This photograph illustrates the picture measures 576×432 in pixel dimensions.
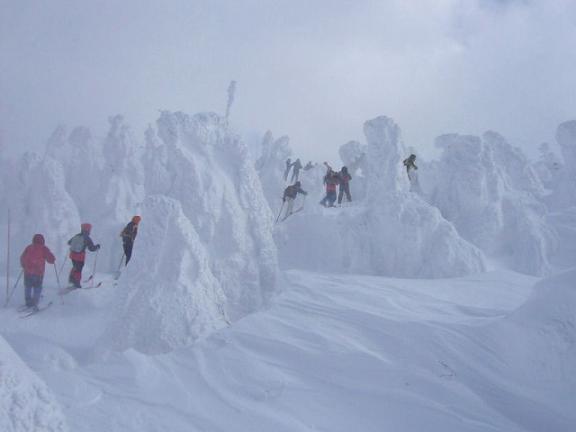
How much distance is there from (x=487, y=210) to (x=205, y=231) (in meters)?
11.8

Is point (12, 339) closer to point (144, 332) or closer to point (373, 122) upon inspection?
point (144, 332)

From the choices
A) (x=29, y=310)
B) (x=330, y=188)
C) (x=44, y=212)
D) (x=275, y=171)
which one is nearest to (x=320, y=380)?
(x=29, y=310)

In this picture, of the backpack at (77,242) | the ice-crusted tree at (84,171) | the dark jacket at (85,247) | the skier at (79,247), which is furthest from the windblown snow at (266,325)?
the ice-crusted tree at (84,171)

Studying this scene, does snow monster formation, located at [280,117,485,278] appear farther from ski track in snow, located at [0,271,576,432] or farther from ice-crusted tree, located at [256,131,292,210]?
ice-crusted tree, located at [256,131,292,210]

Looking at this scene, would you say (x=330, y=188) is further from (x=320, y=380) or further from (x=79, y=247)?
(x=320, y=380)

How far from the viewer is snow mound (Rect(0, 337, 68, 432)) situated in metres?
2.46

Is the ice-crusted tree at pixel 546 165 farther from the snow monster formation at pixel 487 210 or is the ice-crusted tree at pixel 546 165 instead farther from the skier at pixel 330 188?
the skier at pixel 330 188

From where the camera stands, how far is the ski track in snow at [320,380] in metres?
3.90

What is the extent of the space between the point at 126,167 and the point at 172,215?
15.3 m

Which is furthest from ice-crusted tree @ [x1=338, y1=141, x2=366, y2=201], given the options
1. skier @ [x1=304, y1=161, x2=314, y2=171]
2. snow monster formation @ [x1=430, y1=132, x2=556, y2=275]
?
snow monster formation @ [x1=430, y1=132, x2=556, y2=275]

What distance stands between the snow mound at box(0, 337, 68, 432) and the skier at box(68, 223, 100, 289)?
7752 millimetres

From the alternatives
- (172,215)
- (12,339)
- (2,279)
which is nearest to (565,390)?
(172,215)

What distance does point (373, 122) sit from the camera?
675 inches

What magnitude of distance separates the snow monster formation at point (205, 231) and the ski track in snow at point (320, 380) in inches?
48.4
